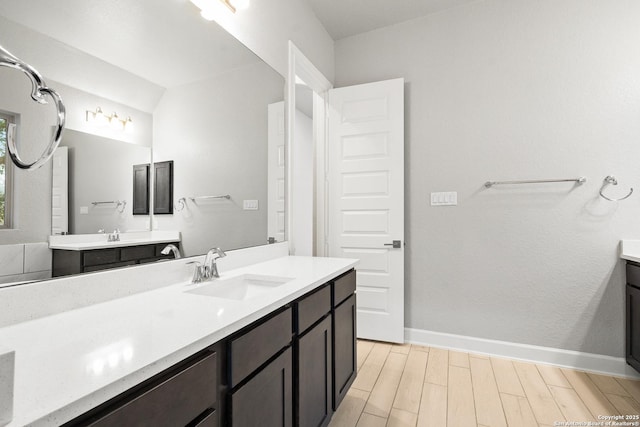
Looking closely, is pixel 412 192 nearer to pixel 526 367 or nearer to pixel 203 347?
pixel 526 367

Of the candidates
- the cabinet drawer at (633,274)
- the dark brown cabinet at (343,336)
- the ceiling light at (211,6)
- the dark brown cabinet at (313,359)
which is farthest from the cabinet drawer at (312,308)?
the cabinet drawer at (633,274)

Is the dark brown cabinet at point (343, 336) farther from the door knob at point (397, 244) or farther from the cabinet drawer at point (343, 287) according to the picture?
the door knob at point (397, 244)

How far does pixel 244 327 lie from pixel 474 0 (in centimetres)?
301

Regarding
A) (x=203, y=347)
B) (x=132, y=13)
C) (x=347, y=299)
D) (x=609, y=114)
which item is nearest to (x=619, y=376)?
(x=609, y=114)

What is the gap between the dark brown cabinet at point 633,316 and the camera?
197 centimetres

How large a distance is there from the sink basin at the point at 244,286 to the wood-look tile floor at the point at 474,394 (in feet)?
2.82

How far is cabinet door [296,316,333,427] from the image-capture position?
1.21 m

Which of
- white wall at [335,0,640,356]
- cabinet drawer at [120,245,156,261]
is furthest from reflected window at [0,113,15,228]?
white wall at [335,0,640,356]

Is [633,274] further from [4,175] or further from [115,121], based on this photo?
[4,175]

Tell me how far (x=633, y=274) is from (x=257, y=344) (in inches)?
97.4

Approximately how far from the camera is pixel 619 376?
7.02ft

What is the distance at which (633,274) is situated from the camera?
203 cm

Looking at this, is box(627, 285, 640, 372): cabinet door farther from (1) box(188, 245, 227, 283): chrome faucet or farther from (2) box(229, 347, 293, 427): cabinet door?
(1) box(188, 245, 227, 283): chrome faucet

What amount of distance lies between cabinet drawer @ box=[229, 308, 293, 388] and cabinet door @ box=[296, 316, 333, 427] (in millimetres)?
146
